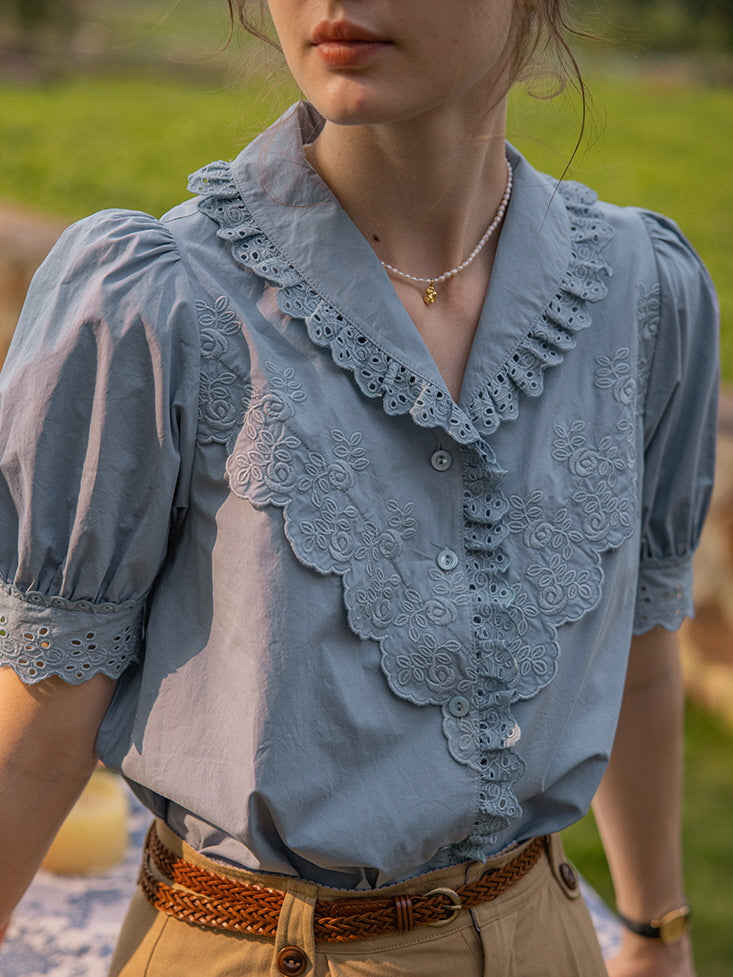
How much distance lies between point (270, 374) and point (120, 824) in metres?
1.03

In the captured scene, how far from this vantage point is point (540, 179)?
1.24 m

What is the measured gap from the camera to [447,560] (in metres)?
1.03

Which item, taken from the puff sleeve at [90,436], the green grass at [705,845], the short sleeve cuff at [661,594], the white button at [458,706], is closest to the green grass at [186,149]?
the green grass at [705,845]

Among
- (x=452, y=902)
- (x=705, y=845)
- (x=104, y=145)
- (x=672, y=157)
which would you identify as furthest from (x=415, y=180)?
(x=672, y=157)

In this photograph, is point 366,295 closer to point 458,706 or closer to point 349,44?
point 349,44

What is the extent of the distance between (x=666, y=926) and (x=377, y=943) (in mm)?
489

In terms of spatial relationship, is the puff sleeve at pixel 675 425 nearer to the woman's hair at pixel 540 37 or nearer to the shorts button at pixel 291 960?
the woman's hair at pixel 540 37

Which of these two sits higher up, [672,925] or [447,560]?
[447,560]

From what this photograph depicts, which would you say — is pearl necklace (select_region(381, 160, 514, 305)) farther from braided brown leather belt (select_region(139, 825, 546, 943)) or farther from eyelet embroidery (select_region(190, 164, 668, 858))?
braided brown leather belt (select_region(139, 825, 546, 943))

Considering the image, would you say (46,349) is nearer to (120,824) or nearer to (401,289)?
(401,289)

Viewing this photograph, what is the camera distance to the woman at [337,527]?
95 centimetres

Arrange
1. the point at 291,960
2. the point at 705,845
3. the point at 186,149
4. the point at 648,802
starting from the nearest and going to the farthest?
the point at 291,960
the point at 648,802
the point at 705,845
the point at 186,149

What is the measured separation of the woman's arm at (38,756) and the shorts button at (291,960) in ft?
0.77

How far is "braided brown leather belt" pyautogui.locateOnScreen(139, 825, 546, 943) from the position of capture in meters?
1.04
